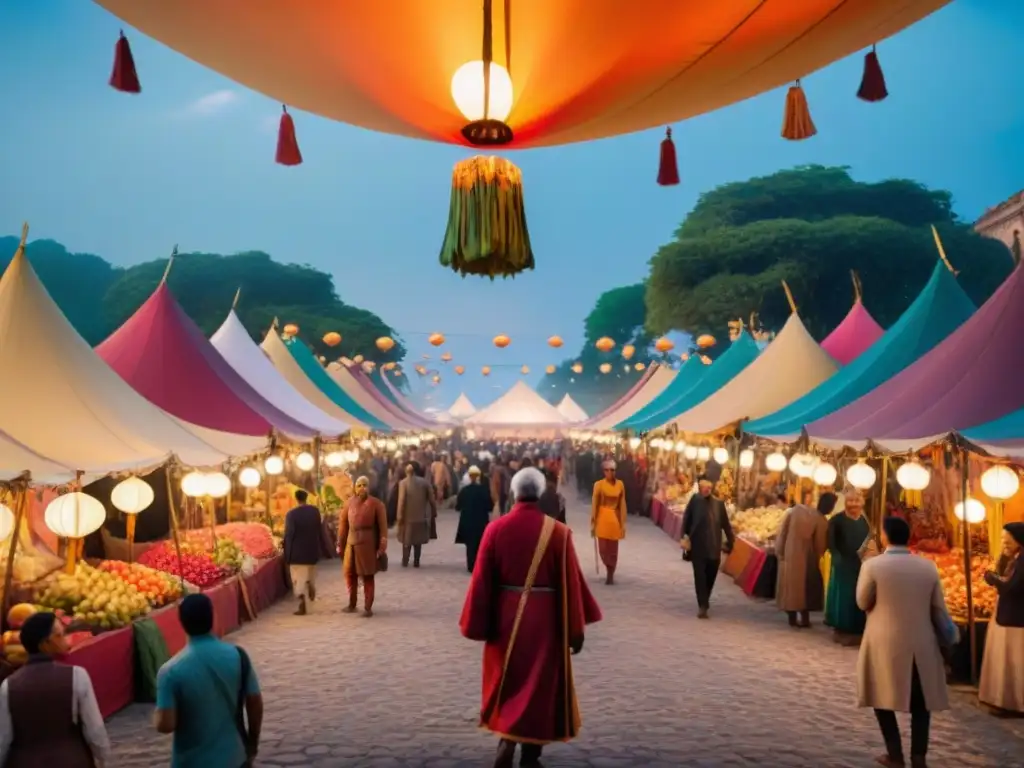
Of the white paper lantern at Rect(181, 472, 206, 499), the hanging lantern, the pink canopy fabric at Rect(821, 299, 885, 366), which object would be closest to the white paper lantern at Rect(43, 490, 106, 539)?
the white paper lantern at Rect(181, 472, 206, 499)

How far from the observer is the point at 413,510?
48.5ft

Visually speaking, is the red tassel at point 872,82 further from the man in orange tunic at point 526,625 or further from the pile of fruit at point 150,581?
the pile of fruit at point 150,581

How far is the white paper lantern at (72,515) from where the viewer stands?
765 cm

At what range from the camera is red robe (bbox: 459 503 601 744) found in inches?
206

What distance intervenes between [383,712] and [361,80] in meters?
4.46

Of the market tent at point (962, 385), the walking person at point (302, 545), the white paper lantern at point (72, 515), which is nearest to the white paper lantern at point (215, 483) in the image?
the walking person at point (302, 545)

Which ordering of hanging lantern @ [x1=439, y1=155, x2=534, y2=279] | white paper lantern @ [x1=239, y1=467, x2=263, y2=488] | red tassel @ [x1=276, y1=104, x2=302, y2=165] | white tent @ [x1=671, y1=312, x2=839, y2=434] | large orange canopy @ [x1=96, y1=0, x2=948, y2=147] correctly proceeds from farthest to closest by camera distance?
white tent @ [x1=671, y1=312, x2=839, y2=434]
white paper lantern @ [x1=239, y1=467, x2=263, y2=488]
red tassel @ [x1=276, y1=104, x2=302, y2=165]
hanging lantern @ [x1=439, y1=155, x2=534, y2=279]
large orange canopy @ [x1=96, y1=0, x2=948, y2=147]

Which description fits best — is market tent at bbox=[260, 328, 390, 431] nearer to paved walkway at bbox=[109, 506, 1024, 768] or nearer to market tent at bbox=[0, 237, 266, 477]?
paved walkway at bbox=[109, 506, 1024, 768]

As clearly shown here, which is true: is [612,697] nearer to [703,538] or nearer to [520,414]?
[703,538]

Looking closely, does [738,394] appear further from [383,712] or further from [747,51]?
[747,51]

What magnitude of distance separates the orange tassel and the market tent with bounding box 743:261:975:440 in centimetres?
666

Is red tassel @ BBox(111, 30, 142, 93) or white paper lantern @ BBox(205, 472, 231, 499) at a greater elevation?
red tassel @ BBox(111, 30, 142, 93)

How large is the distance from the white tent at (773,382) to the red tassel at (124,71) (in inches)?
452

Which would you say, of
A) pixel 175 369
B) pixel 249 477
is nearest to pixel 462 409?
pixel 249 477
